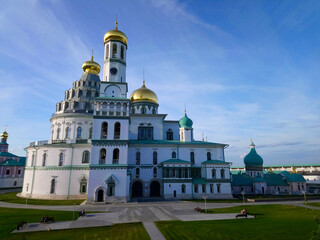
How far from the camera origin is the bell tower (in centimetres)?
3344

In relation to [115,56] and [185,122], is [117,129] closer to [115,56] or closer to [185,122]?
[115,56]

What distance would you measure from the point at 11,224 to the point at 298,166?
94.3 meters

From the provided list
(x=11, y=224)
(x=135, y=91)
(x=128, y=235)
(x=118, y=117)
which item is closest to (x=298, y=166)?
(x=135, y=91)

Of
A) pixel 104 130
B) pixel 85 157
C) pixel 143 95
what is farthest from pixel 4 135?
pixel 104 130

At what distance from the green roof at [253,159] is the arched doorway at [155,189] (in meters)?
24.6

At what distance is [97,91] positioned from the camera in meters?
43.6

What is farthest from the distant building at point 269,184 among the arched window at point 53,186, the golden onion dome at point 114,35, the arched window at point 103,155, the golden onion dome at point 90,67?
the golden onion dome at point 90,67

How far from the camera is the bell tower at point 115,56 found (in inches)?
1316

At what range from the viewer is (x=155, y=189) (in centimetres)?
3572

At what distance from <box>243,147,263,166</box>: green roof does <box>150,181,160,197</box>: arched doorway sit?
80.8ft

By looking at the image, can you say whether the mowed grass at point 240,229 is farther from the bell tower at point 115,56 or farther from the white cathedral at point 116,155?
the bell tower at point 115,56

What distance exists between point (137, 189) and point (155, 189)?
3219 millimetres

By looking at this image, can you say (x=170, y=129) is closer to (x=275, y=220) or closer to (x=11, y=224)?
(x=275, y=220)

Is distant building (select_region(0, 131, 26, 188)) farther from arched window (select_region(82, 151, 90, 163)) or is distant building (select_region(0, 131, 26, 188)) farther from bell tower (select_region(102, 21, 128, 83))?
bell tower (select_region(102, 21, 128, 83))
